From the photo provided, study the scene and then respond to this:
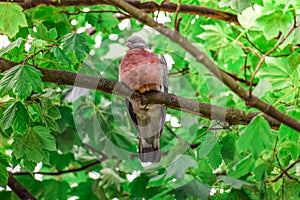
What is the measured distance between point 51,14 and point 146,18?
224 centimetres

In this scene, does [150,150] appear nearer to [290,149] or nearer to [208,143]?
[208,143]

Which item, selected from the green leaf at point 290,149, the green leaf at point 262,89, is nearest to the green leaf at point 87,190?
the green leaf at point 290,149

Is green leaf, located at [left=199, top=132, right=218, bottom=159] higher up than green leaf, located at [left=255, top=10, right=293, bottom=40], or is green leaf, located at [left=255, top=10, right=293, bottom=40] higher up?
green leaf, located at [left=255, top=10, right=293, bottom=40]

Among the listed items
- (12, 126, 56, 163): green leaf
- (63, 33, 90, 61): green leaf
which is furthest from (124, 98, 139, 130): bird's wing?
(63, 33, 90, 61): green leaf

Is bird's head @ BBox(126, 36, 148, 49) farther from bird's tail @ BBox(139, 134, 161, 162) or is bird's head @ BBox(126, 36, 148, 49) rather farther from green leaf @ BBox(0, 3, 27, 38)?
green leaf @ BBox(0, 3, 27, 38)

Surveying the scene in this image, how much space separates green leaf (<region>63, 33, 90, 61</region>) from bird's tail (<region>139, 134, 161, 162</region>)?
127 centimetres

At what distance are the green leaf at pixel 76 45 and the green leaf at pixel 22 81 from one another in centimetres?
21

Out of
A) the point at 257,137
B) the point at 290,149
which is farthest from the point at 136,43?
the point at 257,137

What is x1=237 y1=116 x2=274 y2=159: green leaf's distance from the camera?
2.43 meters

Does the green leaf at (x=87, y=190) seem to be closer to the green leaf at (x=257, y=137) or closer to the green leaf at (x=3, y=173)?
the green leaf at (x=3, y=173)

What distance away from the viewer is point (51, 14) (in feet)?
13.2

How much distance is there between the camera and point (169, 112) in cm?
466

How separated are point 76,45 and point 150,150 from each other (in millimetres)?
1336

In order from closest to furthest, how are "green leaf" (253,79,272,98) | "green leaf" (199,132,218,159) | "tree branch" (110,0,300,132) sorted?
"tree branch" (110,0,300,132) < "green leaf" (253,79,272,98) < "green leaf" (199,132,218,159)
